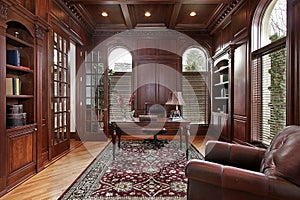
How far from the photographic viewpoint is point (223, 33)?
599cm

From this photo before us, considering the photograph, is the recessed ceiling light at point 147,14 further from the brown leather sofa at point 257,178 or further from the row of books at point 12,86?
the brown leather sofa at point 257,178

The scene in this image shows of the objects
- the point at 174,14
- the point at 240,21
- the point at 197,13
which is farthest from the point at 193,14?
the point at 240,21

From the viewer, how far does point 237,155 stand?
2301 mm

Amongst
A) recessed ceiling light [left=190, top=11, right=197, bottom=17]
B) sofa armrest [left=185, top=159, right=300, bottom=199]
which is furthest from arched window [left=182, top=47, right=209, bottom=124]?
sofa armrest [left=185, top=159, right=300, bottom=199]

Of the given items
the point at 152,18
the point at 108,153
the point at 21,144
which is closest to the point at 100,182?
the point at 21,144

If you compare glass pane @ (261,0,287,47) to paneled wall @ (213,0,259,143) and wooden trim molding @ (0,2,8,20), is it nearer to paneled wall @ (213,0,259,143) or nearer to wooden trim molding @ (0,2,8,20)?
paneled wall @ (213,0,259,143)

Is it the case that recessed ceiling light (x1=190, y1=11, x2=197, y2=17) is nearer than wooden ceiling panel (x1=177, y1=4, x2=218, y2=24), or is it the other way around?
wooden ceiling panel (x1=177, y1=4, x2=218, y2=24)

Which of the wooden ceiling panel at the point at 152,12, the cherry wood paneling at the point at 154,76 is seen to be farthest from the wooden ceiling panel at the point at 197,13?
the cherry wood paneling at the point at 154,76

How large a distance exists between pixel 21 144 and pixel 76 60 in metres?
3.55

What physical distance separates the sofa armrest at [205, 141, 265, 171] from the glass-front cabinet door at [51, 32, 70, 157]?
2.91 m

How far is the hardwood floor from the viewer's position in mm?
2695

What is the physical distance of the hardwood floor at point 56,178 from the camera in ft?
8.84

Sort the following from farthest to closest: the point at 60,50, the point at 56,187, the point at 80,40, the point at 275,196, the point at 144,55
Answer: the point at 144,55, the point at 80,40, the point at 60,50, the point at 56,187, the point at 275,196

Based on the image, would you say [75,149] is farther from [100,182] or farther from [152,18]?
[152,18]
